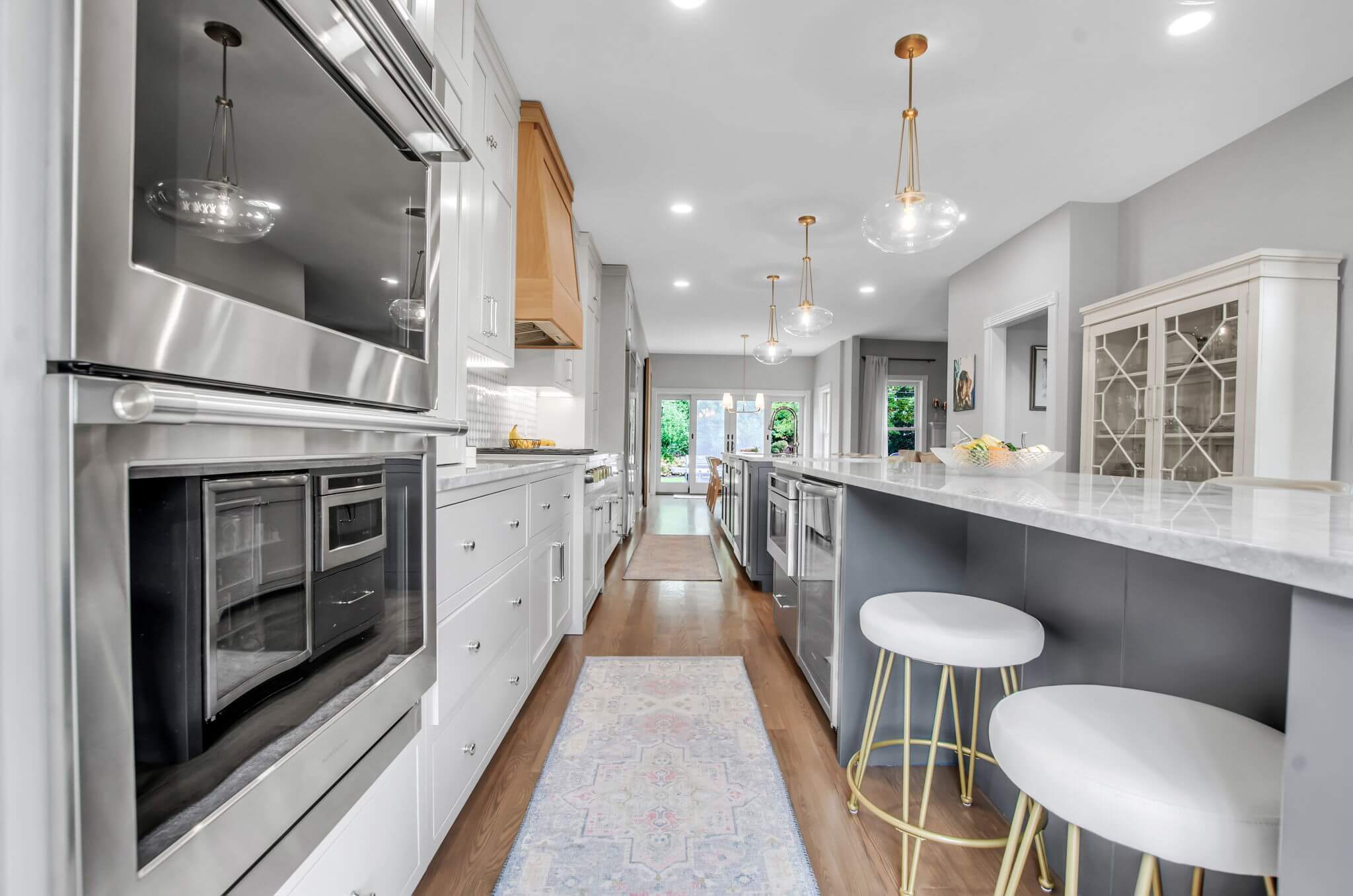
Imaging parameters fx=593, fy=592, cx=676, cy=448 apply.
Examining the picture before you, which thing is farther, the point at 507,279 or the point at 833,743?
the point at 507,279

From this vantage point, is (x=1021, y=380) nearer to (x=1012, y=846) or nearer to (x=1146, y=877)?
(x=1012, y=846)

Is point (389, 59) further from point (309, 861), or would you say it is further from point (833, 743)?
point (833, 743)

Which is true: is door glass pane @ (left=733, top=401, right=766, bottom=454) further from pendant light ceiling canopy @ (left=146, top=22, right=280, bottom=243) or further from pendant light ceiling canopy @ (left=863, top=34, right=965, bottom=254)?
pendant light ceiling canopy @ (left=146, top=22, right=280, bottom=243)

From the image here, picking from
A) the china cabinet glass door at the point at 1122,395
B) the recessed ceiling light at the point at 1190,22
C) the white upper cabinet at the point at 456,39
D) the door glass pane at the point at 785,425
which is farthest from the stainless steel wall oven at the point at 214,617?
the door glass pane at the point at 785,425

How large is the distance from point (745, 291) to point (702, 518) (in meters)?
2.93

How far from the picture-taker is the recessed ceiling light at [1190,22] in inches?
88.3

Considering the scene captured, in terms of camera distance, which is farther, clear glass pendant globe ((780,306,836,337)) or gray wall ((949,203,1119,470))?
clear glass pendant globe ((780,306,836,337))

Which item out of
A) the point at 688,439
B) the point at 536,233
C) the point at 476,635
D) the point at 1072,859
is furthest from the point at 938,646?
the point at 688,439

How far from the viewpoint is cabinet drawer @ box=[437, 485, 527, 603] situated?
128 centimetres

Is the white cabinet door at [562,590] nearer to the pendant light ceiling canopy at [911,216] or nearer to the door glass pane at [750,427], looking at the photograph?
the pendant light ceiling canopy at [911,216]

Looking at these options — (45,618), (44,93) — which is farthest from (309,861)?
(44,93)

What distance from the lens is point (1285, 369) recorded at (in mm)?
2646

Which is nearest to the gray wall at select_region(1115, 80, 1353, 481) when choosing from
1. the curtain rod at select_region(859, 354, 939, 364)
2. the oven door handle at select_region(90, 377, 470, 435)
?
the oven door handle at select_region(90, 377, 470, 435)

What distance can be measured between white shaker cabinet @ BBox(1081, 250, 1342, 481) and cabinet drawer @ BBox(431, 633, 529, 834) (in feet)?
9.94
